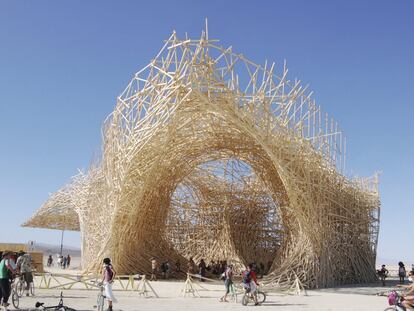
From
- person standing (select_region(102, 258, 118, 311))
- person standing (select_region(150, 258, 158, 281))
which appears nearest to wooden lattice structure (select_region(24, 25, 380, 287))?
person standing (select_region(150, 258, 158, 281))

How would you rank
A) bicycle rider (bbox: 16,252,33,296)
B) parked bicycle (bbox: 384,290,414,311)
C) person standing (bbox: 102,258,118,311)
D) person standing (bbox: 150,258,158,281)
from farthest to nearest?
Answer: person standing (bbox: 150,258,158,281), bicycle rider (bbox: 16,252,33,296), person standing (bbox: 102,258,118,311), parked bicycle (bbox: 384,290,414,311)

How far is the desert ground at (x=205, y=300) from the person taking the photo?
14.0 metres

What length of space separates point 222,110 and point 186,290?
21.8ft

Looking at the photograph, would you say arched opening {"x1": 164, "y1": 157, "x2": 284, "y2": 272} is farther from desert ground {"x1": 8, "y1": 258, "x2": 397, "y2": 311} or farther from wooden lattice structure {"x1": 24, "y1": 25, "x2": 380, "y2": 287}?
desert ground {"x1": 8, "y1": 258, "x2": 397, "y2": 311}

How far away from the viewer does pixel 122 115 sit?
69.4ft

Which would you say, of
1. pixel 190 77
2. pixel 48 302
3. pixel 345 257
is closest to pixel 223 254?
pixel 345 257

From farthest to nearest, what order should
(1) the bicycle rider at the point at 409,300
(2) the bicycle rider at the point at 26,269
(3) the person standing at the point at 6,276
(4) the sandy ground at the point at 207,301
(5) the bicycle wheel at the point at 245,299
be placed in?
(2) the bicycle rider at the point at 26,269 → (5) the bicycle wheel at the point at 245,299 → (4) the sandy ground at the point at 207,301 → (3) the person standing at the point at 6,276 → (1) the bicycle rider at the point at 409,300

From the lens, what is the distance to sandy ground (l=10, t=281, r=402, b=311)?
1403 centimetres

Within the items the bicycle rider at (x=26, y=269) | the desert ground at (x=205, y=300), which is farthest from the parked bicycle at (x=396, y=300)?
the bicycle rider at (x=26, y=269)

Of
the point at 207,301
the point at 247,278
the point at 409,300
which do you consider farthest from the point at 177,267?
the point at 409,300

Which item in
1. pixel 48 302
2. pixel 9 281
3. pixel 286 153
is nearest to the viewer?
pixel 9 281

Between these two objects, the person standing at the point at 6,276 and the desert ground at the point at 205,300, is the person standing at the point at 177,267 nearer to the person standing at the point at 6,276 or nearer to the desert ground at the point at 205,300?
the desert ground at the point at 205,300

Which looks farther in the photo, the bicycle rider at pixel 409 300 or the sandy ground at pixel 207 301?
the sandy ground at pixel 207 301

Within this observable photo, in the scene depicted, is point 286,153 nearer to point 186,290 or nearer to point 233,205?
point 186,290
